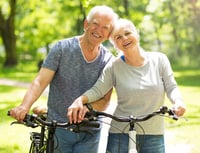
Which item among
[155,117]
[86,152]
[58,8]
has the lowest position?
[86,152]

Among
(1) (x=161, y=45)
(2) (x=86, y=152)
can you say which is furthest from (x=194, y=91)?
(1) (x=161, y=45)

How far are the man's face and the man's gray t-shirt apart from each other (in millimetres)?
185

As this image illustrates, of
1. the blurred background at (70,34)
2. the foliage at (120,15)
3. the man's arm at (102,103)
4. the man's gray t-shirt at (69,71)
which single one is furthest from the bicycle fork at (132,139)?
the foliage at (120,15)

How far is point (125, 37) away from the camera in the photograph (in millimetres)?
3475

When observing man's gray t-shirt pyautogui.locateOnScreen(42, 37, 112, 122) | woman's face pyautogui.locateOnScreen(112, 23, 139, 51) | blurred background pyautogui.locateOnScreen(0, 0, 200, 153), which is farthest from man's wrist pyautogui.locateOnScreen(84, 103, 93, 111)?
blurred background pyautogui.locateOnScreen(0, 0, 200, 153)

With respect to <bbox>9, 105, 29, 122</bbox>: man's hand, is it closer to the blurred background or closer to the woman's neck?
the woman's neck

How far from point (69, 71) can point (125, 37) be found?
60cm

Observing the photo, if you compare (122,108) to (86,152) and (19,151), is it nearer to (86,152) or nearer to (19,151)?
(86,152)

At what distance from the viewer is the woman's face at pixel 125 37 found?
3477 mm

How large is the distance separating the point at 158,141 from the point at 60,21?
3366 cm

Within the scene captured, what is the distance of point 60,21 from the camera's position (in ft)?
121

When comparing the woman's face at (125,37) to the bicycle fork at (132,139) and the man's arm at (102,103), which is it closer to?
the man's arm at (102,103)

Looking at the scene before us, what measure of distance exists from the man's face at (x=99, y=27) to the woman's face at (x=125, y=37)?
0.17m

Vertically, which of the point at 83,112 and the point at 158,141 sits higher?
the point at 83,112
